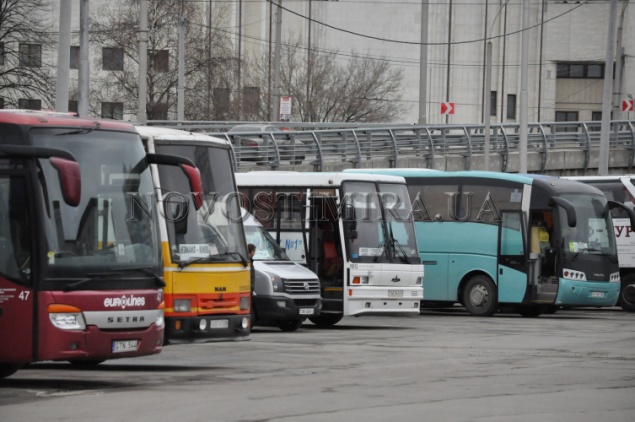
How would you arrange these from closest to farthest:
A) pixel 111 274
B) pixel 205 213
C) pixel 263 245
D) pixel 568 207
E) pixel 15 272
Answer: pixel 15 272 < pixel 111 274 < pixel 205 213 < pixel 263 245 < pixel 568 207

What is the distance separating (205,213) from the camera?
17203 millimetres

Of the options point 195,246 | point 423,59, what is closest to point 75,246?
point 195,246

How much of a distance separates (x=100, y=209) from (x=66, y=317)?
1.20 meters

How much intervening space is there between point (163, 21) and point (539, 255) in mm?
40596

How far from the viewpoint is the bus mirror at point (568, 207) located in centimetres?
2852

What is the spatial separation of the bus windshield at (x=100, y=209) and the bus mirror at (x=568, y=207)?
50.8 feet

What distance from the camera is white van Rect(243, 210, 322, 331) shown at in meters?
23.0

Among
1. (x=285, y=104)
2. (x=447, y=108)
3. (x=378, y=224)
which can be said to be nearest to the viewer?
(x=378, y=224)

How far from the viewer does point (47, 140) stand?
46.0 feet

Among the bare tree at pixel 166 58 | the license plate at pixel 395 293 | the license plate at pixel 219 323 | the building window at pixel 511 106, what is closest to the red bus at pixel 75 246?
the license plate at pixel 219 323

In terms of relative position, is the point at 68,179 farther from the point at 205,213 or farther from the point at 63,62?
the point at 63,62

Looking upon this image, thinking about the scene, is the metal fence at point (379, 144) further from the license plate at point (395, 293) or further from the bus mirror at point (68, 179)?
the bus mirror at point (68, 179)

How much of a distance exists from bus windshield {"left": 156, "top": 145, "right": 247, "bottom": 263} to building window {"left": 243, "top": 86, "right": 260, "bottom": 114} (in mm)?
→ 48626

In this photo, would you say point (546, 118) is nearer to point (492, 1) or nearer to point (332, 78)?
point (492, 1)
